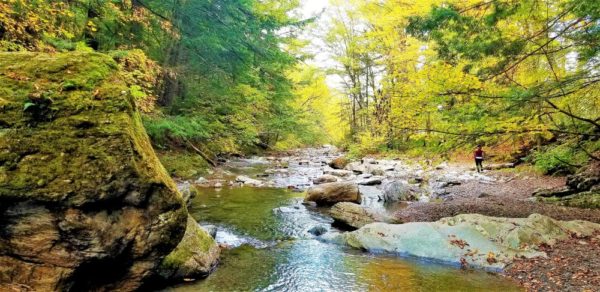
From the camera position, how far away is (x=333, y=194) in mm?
12461

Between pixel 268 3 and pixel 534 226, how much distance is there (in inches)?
795

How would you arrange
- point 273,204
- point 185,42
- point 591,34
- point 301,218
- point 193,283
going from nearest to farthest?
point 193,283, point 591,34, point 301,218, point 273,204, point 185,42

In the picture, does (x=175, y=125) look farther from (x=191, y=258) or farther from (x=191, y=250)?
(x=191, y=258)

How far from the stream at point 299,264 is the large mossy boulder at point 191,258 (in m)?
0.18

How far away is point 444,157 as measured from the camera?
29.0 ft

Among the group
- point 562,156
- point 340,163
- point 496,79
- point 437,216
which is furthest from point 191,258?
point 340,163

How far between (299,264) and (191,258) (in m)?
2.06

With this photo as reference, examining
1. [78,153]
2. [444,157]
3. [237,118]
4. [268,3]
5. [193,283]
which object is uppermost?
[268,3]

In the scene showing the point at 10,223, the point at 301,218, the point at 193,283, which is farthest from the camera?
the point at 301,218

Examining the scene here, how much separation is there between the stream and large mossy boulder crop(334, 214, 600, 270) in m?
0.36

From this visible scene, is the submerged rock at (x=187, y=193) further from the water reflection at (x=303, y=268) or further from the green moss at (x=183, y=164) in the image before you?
the green moss at (x=183, y=164)

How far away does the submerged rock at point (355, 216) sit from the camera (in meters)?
9.63

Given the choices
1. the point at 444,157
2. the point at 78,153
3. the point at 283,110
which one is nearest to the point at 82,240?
the point at 78,153

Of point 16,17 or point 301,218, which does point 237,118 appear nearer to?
point 301,218
